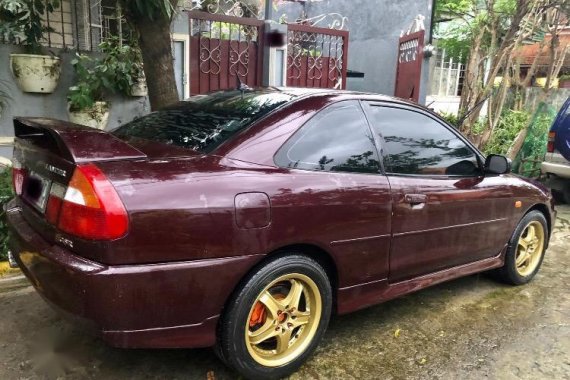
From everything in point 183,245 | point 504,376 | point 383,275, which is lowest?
point 504,376

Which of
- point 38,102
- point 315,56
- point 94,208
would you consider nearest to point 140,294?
point 94,208

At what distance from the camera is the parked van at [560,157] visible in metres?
6.93

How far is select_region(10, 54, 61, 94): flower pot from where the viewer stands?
4859mm

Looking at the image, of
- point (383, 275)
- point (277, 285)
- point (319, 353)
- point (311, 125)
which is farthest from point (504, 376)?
point (311, 125)

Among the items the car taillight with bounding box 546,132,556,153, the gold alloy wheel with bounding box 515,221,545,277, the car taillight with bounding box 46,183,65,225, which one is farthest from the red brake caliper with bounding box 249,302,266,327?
the car taillight with bounding box 546,132,556,153

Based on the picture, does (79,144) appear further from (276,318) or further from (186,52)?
(186,52)

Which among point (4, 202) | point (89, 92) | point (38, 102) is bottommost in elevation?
point (4, 202)

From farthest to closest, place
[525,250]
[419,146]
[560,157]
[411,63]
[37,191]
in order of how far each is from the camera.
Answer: [411,63] → [560,157] → [525,250] → [419,146] → [37,191]

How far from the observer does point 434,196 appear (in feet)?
10.5

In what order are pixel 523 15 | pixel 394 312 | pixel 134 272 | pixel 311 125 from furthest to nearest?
pixel 523 15 < pixel 394 312 < pixel 311 125 < pixel 134 272

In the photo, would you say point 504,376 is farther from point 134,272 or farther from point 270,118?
point 134,272

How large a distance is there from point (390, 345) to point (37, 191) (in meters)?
2.22

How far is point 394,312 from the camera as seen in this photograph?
358cm

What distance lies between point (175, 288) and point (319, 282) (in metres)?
0.83
